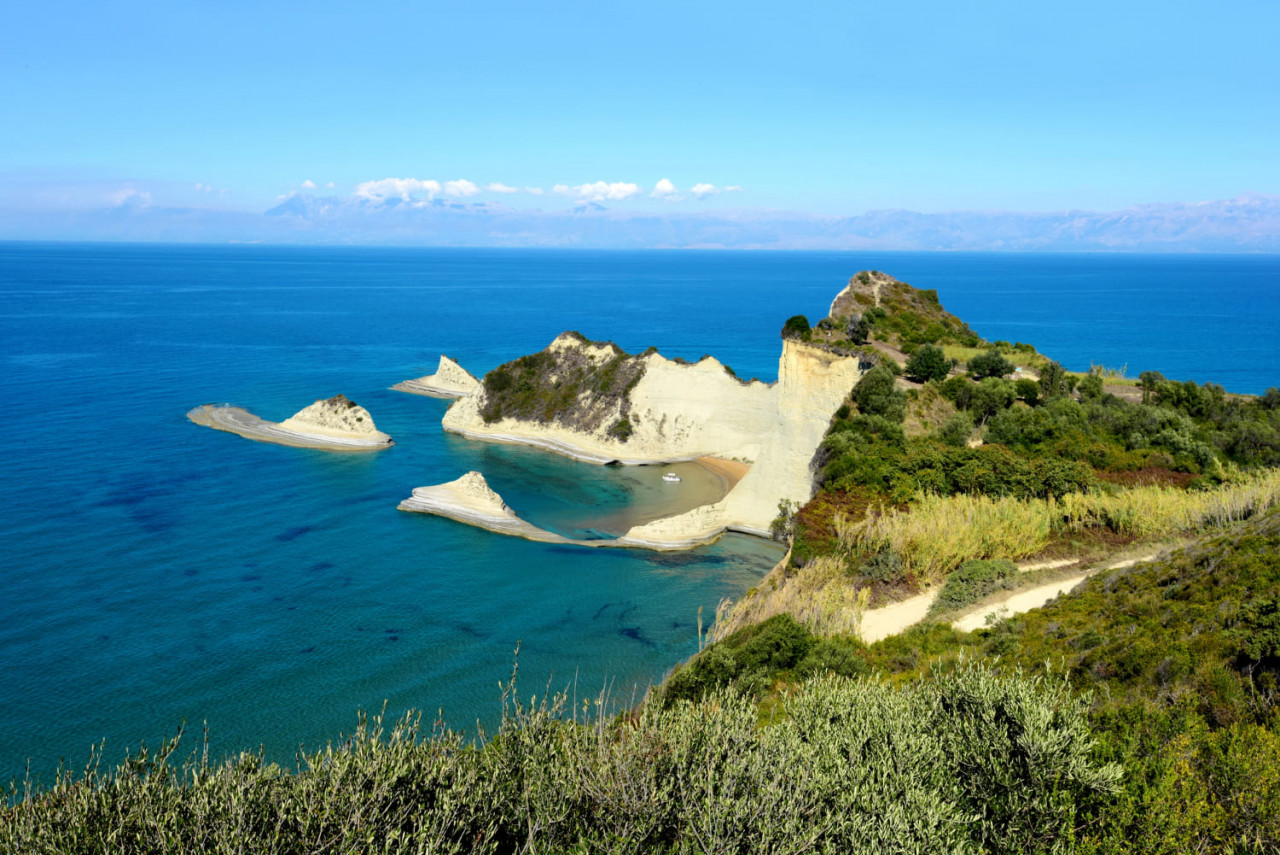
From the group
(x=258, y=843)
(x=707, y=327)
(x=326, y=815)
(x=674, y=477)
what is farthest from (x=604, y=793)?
(x=707, y=327)

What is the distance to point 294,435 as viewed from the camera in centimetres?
6062

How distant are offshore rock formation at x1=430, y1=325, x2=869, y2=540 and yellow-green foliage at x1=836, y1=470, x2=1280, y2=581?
14349mm

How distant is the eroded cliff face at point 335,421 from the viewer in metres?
60.6

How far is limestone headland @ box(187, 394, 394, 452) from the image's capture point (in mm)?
59688

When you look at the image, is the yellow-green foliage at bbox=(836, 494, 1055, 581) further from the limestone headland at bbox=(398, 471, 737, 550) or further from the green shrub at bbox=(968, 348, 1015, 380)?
the green shrub at bbox=(968, 348, 1015, 380)

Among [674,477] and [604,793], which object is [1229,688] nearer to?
[604,793]

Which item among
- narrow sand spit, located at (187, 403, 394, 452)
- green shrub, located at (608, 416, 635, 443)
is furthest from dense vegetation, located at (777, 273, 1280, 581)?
narrow sand spit, located at (187, 403, 394, 452)

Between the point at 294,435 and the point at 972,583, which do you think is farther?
the point at 294,435

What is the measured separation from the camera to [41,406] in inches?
2562

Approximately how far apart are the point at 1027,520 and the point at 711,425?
3399cm

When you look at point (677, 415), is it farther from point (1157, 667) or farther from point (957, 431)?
point (1157, 667)

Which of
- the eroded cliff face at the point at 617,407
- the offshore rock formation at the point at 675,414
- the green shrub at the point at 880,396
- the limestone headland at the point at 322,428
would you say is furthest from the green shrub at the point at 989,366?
the limestone headland at the point at 322,428

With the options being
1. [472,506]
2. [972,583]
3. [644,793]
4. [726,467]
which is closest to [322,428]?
[472,506]

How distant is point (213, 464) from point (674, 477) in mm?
31960
